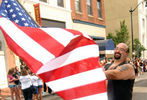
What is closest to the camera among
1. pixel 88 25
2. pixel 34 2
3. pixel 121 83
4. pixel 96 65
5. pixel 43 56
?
pixel 96 65

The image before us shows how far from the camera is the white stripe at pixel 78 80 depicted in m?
2.23

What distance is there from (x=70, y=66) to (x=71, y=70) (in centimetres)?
4

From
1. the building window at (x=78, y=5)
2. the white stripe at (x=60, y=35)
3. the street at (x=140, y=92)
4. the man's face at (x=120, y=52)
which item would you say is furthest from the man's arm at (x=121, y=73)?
the building window at (x=78, y=5)

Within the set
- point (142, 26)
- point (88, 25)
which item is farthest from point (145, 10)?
point (88, 25)

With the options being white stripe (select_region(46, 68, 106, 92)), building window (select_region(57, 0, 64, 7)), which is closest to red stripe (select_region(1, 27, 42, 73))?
white stripe (select_region(46, 68, 106, 92))

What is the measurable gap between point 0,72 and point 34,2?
18.8 feet

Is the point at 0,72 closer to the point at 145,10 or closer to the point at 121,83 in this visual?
the point at 121,83

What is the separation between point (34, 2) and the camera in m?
15.3

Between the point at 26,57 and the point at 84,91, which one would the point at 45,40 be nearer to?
the point at 26,57

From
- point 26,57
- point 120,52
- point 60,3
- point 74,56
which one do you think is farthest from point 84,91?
point 60,3

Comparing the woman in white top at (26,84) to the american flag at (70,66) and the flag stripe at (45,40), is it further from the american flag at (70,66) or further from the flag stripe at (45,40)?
the american flag at (70,66)

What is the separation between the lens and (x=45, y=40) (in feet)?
8.71

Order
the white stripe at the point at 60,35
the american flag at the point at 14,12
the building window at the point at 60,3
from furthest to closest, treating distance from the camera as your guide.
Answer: the building window at the point at 60,3 → the american flag at the point at 14,12 → the white stripe at the point at 60,35

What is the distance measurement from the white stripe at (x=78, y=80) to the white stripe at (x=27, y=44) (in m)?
0.34
